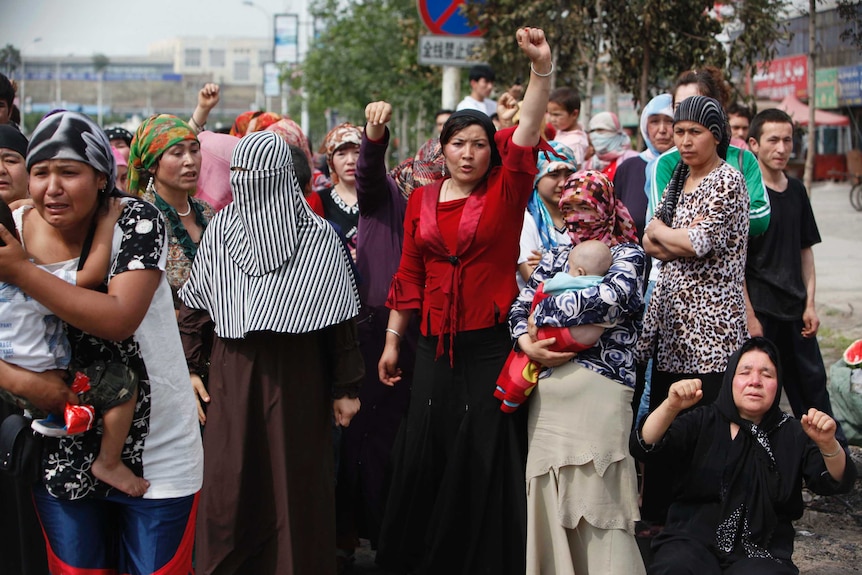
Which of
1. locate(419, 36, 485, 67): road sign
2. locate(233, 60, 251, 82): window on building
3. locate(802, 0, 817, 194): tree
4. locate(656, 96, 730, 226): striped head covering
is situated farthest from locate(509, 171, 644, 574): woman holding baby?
locate(233, 60, 251, 82): window on building

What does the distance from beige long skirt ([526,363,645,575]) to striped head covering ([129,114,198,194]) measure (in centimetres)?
190

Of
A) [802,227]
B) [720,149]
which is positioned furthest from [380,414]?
[802,227]

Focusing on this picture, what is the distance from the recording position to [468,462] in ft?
14.2

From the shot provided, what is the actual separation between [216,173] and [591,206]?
220 centimetres

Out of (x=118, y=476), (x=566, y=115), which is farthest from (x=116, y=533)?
(x=566, y=115)

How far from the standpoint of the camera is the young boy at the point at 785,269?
205 inches

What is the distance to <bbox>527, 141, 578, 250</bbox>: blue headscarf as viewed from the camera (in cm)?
498

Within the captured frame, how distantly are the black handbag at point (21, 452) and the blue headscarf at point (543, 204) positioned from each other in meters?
2.67

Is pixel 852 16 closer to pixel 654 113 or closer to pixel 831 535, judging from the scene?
pixel 654 113

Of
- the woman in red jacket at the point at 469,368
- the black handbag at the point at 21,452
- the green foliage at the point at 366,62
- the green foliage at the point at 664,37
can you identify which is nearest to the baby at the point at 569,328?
the woman in red jacket at the point at 469,368

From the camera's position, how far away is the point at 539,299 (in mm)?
4082

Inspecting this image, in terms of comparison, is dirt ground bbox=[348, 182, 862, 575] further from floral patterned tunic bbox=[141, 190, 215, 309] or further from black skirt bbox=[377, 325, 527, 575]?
floral patterned tunic bbox=[141, 190, 215, 309]

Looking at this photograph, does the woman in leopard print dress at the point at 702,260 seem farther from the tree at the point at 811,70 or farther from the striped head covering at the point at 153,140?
the tree at the point at 811,70

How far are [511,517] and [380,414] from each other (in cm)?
91
